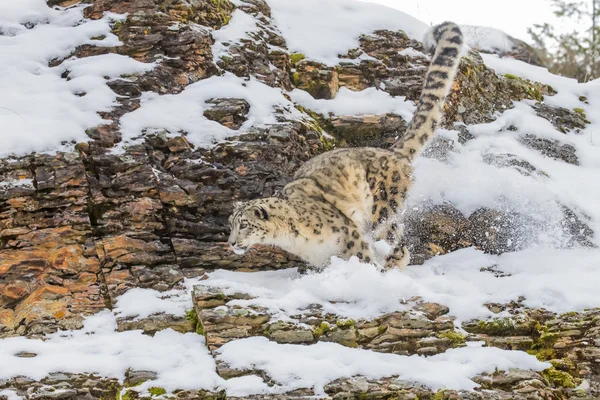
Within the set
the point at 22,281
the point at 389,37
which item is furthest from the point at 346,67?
the point at 22,281

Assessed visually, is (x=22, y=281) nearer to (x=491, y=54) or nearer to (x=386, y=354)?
(x=386, y=354)

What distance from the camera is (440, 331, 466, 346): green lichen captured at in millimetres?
6410

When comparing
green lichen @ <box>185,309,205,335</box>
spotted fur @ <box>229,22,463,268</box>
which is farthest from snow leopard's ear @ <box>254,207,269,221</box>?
green lichen @ <box>185,309,205,335</box>

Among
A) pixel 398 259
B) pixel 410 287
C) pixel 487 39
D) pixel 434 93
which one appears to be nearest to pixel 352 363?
pixel 410 287

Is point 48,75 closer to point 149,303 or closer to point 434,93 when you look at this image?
point 149,303

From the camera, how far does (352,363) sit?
601 cm

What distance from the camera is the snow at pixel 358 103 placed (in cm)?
1088

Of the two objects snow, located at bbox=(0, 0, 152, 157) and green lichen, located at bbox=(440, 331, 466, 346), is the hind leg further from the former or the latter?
snow, located at bbox=(0, 0, 152, 157)

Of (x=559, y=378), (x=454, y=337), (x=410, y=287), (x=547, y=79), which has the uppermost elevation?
(x=547, y=79)

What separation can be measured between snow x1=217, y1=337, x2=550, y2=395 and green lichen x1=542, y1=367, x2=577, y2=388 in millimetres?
63

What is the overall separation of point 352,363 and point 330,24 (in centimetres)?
796

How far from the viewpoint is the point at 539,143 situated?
1165 centimetres

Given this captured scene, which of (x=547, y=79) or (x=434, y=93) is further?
(x=547, y=79)

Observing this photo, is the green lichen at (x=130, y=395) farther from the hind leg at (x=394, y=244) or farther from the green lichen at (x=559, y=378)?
the hind leg at (x=394, y=244)
